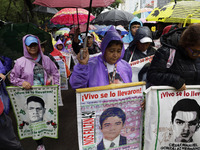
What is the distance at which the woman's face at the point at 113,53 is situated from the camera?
204cm

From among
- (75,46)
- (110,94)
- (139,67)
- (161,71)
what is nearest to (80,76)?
(110,94)

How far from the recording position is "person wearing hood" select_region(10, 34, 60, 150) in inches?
109

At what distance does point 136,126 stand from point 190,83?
85 centimetres

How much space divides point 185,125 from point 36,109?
6.96 ft

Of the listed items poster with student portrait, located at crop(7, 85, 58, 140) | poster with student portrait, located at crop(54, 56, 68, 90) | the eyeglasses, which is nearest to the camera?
the eyeglasses

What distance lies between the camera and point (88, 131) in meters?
1.86

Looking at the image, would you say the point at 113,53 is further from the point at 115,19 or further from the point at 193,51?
the point at 115,19

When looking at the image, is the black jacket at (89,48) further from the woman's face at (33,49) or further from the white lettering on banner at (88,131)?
the white lettering on banner at (88,131)

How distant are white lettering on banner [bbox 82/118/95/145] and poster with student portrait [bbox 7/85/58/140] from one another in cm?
104

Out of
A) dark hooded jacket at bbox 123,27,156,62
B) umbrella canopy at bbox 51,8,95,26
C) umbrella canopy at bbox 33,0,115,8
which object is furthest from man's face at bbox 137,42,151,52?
umbrella canopy at bbox 51,8,95,26

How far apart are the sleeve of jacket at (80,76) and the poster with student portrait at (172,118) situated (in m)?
0.71

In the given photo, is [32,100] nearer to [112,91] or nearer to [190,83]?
[112,91]

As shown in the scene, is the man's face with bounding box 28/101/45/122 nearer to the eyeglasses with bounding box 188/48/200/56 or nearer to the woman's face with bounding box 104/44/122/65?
the woman's face with bounding box 104/44/122/65

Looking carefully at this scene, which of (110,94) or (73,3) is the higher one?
(73,3)
